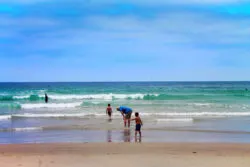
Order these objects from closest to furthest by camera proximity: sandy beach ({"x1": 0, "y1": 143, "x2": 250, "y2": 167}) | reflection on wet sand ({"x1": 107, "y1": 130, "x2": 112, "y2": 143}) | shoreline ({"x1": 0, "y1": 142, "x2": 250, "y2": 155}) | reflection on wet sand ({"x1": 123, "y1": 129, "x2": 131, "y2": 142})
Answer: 1. sandy beach ({"x1": 0, "y1": 143, "x2": 250, "y2": 167})
2. shoreline ({"x1": 0, "y1": 142, "x2": 250, "y2": 155})
3. reflection on wet sand ({"x1": 107, "y1": 130, "x2": 112, "y2": 143})
4. reflection on wet sand ({"x1": 123, "y1": 129, "x2": 131, "y2": 142})

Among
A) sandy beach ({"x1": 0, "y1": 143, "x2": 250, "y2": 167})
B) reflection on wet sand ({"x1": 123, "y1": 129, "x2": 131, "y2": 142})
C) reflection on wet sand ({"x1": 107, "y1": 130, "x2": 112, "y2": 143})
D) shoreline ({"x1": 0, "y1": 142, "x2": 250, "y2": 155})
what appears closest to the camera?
sandy beach ({"x1": 0, "y1": 143, "x2": 250, "y2": 167})

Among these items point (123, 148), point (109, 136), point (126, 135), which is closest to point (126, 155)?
point (123, 148)

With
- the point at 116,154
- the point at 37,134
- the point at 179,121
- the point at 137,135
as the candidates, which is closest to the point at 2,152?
the point at 116,154

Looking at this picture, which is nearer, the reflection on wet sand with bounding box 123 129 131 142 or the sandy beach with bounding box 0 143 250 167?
the sandy beach with bounding box 0 143 250 167

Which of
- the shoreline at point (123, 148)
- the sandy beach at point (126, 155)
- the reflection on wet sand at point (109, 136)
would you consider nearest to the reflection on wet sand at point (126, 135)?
the reflection on wet sand at point (109, 136)

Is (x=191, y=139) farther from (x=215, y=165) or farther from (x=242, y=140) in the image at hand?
(x=215, y=165)

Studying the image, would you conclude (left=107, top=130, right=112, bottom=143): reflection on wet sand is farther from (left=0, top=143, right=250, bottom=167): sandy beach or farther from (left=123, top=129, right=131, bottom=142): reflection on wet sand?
(left=0, top=143, right=250, bottom=167): sandy beach

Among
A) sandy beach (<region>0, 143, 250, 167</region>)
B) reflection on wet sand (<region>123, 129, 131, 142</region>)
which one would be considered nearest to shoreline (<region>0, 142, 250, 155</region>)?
sandy beach (<region>0, 143, 250, 167</region>)

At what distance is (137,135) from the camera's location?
705 inches

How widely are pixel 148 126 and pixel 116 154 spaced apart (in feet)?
30.7

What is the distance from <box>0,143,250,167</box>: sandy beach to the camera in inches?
432

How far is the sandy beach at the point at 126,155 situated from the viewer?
36.0ft

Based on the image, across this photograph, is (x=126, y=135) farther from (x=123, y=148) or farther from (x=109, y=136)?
(x=123, y=148)

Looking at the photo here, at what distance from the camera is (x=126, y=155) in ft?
40.4
